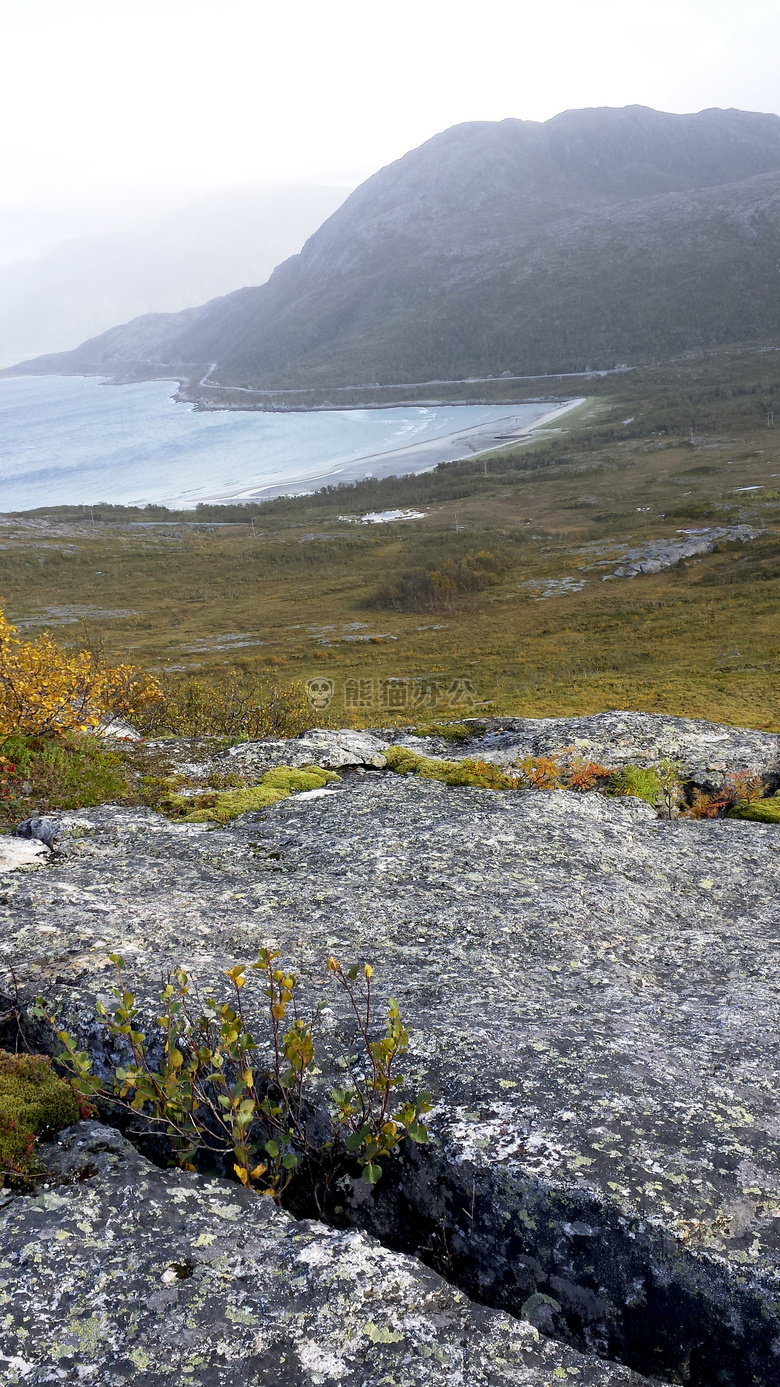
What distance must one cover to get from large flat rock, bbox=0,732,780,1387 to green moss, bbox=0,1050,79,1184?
0.49 meters

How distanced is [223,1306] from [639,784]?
365 inches

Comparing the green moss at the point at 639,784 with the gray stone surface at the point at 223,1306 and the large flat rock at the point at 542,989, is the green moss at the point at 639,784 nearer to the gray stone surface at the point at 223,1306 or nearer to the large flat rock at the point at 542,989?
the large flat rock at the point at 542,989

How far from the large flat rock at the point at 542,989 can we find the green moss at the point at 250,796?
31cm

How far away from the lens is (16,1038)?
4.68 metres

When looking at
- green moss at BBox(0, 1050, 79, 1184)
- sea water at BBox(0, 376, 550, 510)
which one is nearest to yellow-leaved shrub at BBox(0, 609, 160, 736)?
green moss at BBox(0, 1050, 79, 1184)

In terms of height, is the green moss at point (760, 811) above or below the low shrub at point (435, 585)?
above

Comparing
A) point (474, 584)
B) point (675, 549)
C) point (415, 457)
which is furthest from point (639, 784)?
point (415, 457)

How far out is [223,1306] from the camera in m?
3.02

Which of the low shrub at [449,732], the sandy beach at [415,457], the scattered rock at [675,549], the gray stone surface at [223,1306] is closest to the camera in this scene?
the gray stone surface at [223,1306]

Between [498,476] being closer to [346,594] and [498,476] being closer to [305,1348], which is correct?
[346,594]

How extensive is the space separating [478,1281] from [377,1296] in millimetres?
523

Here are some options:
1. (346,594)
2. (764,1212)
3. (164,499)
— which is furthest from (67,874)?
(164,499)

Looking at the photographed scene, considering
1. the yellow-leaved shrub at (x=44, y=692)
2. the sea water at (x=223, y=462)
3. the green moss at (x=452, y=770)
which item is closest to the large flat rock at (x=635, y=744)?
A: the green moss at (x=452, y=770)

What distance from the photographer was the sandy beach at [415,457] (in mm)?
132663
